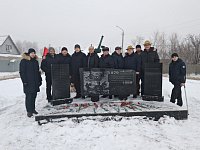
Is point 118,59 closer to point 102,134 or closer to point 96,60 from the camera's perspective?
point 96,60

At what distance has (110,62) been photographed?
919 cm

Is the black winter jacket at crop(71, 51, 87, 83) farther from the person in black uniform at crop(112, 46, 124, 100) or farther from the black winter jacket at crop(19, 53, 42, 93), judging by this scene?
the black winter jacket at crop(19, 53, 42, 93)

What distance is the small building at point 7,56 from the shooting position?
1970 inches

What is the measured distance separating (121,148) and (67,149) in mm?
1162

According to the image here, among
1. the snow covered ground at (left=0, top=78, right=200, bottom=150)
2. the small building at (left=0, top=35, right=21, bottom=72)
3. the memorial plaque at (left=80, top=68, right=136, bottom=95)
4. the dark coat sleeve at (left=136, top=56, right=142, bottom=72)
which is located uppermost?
the small building at (left=0, top=35, right=21, bottom=72)

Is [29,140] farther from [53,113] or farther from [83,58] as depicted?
[83,58]

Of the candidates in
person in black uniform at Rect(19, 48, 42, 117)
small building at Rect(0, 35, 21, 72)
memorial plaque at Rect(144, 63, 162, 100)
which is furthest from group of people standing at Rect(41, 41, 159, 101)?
small building at Rect(0, 35, 21, 72)

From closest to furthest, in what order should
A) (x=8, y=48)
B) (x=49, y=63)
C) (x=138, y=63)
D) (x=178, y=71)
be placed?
(x=178, y=71) < (x=49, y=63) < (x=138, y=63) < (x=8, y=48)

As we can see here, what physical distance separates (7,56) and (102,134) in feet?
153

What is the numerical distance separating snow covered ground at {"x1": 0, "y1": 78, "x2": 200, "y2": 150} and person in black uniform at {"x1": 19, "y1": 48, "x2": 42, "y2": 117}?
560mm

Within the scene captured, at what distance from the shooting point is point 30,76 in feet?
26.5

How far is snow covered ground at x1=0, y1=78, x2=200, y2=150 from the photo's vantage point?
582 centimetres

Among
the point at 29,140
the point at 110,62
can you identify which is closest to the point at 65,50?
the point at 110,62

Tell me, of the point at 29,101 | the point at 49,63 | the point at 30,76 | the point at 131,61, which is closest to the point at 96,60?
the point at 131,61
